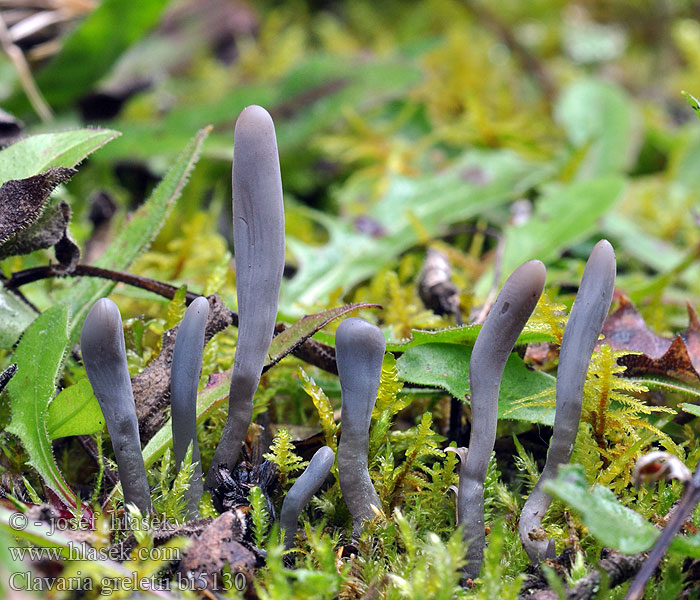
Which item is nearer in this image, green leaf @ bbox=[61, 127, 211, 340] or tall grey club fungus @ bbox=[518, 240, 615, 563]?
tall grey club fungus @ bbox=[518, 240, 615, 563]

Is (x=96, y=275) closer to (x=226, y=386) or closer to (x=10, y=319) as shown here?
(x=10, y=319)

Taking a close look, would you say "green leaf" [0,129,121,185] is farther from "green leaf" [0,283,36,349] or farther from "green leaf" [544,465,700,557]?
"green leaf" [544,465,700,557]

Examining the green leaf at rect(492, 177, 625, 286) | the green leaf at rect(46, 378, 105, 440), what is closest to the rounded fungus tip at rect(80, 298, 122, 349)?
the green leaf at rect(46, 378, 105, 440)

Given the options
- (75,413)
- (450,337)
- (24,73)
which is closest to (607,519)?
(450,337)

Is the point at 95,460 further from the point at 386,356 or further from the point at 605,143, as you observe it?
the point at 605,143

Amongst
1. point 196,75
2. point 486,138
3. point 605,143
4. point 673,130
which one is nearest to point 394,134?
point 486,138
